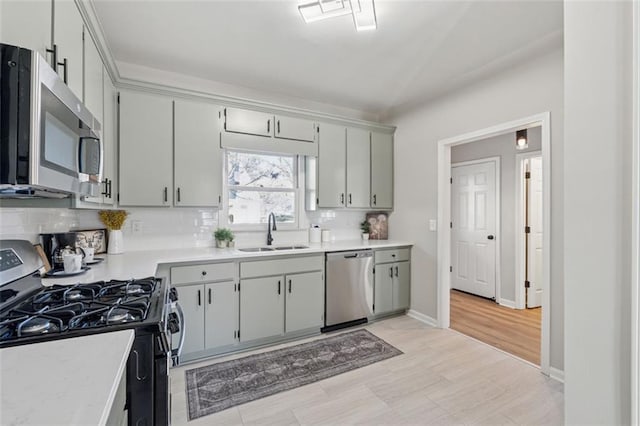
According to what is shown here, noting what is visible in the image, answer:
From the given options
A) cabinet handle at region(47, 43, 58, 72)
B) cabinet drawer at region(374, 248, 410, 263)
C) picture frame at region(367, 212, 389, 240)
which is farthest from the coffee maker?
picture frame at region(367, 212, 389, 240)

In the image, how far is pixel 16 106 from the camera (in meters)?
0.85

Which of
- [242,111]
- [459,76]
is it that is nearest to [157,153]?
[242,111]

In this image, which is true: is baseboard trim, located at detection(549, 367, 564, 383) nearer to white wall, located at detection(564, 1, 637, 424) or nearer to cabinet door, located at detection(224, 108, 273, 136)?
white wall, located at detection(564, 1, 637, 424)

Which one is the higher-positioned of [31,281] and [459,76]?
[459,76]

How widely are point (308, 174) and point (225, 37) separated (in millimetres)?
1713

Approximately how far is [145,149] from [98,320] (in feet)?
6.26

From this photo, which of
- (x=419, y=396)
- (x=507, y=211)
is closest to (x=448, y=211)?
(x=507, y=211)

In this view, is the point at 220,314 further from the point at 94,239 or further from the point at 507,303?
the point at 507,303

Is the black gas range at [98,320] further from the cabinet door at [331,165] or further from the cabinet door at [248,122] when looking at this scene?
the cabinet door at [331,165]

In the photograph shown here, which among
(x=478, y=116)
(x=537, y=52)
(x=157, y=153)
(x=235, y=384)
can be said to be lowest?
(x=235, y=384)

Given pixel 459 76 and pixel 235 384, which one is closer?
pixel 235 384

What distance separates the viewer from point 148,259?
228cm

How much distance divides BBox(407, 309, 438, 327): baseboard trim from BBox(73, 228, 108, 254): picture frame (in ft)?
10.9

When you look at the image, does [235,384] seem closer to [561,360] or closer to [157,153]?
[157,153]
